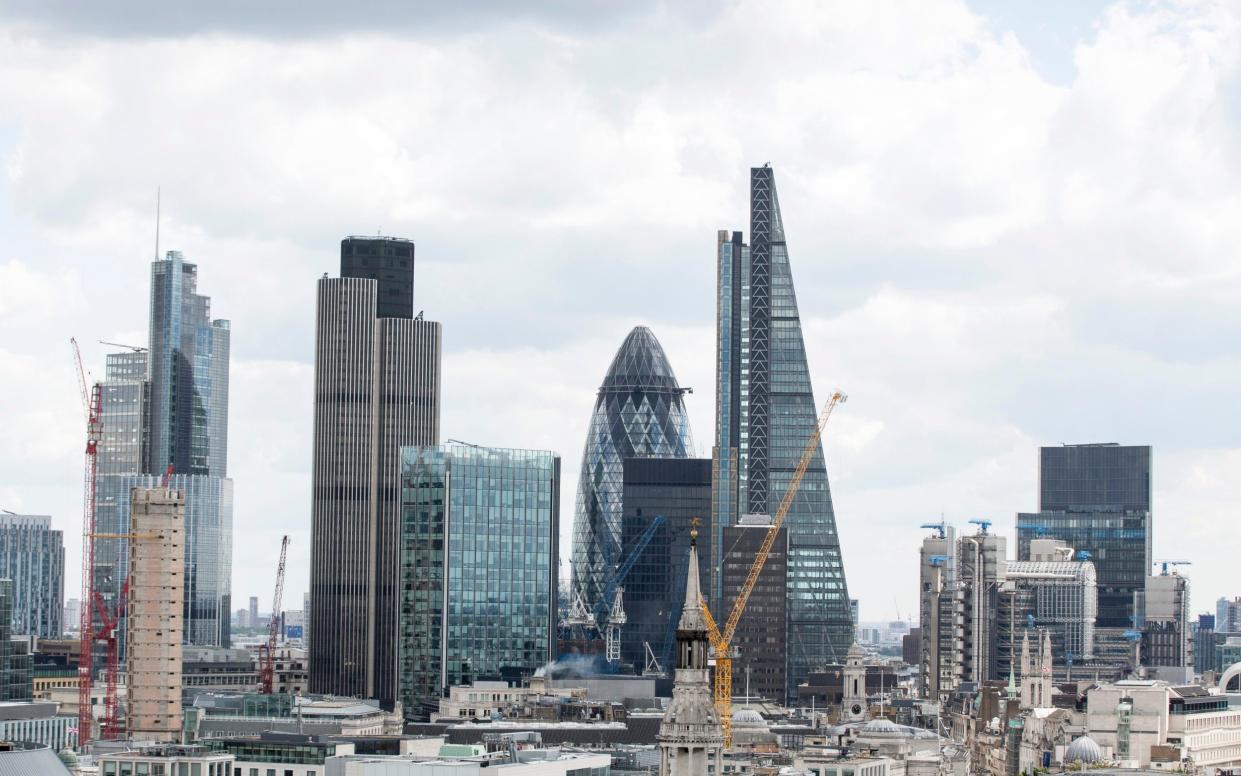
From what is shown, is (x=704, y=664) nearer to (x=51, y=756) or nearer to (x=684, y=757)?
(x=684, y=757)

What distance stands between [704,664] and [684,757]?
514cm

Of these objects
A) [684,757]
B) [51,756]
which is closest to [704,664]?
[684,757]

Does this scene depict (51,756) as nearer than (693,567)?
Yes

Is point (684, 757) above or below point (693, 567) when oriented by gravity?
below

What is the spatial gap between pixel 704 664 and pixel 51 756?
35602 mm

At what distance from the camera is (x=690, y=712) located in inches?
5906

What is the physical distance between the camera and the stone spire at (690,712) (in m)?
150

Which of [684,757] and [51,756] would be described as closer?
[51,756]

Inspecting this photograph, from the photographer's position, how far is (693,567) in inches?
5930

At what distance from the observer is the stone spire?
14962 centimetres

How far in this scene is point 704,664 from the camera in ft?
502

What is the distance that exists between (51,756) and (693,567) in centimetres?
3463

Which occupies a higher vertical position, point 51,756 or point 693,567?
point 693,567

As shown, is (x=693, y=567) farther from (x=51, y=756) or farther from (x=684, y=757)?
(x=51, y=756)
